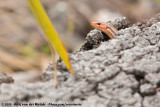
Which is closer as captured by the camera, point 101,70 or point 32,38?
point 101,70

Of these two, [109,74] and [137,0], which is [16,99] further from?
[137,0]

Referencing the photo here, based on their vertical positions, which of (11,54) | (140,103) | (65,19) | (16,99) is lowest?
(140,103)

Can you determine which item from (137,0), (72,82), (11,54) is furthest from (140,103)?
(137,0)

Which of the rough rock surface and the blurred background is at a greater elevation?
the blurred background

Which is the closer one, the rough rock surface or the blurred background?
the rough rock surface

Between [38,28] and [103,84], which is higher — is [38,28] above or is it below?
above
